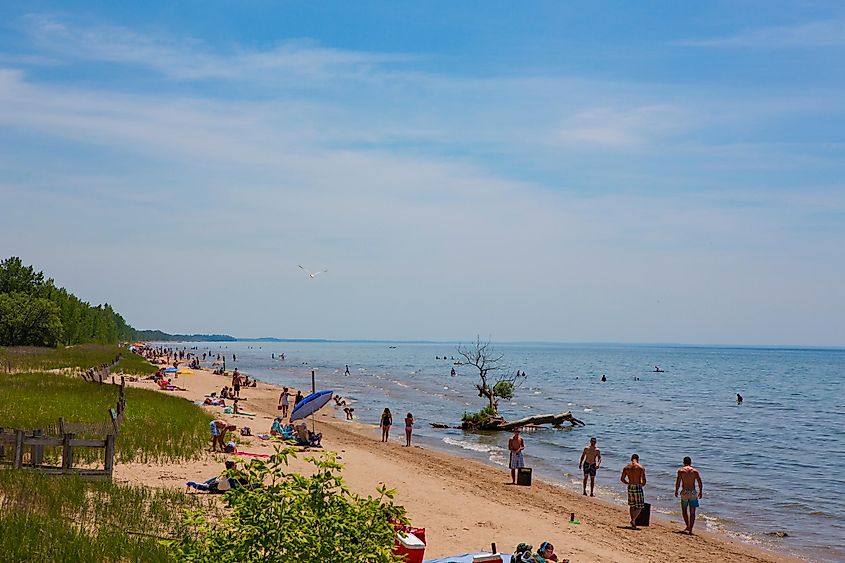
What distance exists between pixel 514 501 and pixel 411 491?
9.27ft

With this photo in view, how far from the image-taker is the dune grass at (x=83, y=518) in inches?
350

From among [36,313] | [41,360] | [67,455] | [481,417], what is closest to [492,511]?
[67,455]

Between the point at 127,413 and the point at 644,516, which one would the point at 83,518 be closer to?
the point at 644,516

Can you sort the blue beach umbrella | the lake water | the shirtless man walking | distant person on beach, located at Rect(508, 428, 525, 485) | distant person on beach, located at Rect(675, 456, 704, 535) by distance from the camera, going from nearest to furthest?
distant person on beach, located at Rect(675, 456, 704, 535)
the lake water
the shirtless man walking
distant person on beach, located at Rect(508, 428, 525, 485)
the blue beach umbrella

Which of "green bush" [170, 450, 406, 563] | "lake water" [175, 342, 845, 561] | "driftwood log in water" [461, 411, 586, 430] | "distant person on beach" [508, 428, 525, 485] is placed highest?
"green bush" [170, 450, 406, 563]

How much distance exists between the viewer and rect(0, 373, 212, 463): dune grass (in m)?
18.7

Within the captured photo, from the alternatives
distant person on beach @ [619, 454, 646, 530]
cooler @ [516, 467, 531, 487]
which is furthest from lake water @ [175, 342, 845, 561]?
distant person on beach @ [619, 454, 646, 530]

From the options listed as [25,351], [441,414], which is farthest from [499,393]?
[25,351]

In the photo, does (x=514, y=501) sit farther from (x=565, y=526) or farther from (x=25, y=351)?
(x=25, y=351)

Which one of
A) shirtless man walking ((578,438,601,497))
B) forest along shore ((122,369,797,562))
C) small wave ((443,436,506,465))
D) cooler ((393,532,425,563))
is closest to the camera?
cooler ((393,532,425,563))

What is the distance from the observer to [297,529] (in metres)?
4.81

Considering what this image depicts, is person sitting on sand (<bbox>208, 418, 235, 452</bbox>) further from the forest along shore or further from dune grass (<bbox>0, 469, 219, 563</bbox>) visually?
dune grass (<bbox>0, 469, 219, 563</bbox>)

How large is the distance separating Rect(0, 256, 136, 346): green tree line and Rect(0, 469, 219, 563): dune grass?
6870 cm

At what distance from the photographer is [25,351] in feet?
210
